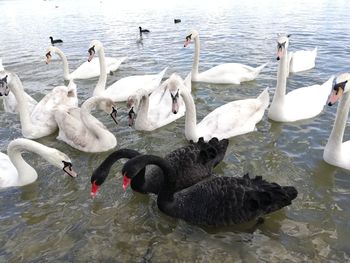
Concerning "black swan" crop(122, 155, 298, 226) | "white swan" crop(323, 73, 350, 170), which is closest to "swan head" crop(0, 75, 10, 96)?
"black swan" crop(122, 155, 298, 226)

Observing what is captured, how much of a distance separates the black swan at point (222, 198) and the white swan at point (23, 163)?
1375 millimetres

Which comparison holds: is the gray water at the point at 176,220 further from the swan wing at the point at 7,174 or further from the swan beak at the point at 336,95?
the swan beak at the point at 336,95

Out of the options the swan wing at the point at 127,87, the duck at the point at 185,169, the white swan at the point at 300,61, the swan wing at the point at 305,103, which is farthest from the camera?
the white swan at the point at 300,61

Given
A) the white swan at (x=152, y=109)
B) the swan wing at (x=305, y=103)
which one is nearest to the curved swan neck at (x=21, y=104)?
the white swan at (x=152, y=109)

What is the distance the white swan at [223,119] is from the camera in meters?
6.79

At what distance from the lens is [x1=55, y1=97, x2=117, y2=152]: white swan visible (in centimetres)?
676

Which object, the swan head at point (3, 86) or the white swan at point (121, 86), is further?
the white swan at point (121, 86)

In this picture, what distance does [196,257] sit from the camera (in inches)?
174

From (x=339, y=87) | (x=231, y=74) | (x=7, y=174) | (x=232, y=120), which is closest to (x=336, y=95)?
(x=339, y=87)

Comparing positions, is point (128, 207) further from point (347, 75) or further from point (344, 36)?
point (344, 36)

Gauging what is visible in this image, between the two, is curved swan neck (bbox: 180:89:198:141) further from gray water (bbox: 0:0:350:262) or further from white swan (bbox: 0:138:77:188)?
white swan (bbox: 0:138:77:188)

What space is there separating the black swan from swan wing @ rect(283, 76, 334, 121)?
3183mm

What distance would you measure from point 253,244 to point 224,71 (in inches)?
248

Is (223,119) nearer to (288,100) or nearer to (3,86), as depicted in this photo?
(288,100)
